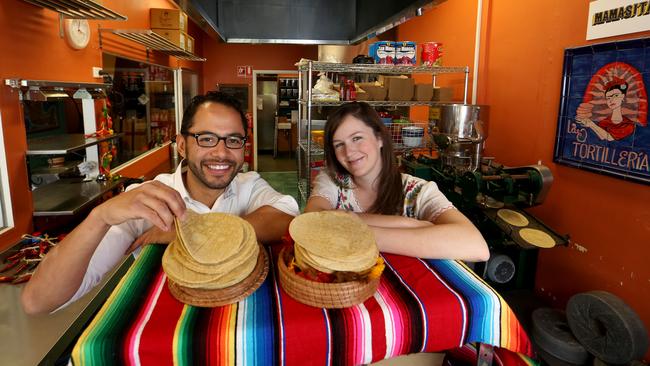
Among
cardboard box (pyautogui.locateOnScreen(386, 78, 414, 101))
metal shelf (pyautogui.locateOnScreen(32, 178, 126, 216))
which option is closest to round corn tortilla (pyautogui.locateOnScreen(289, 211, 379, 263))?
metal shelf (pyautogui.locateOnScreen(32, 178, 126, 216))

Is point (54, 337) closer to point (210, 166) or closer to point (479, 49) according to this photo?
point (210, 166)

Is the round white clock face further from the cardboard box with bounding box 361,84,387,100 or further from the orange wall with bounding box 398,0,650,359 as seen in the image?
the orange wall with bounding box 398,0,650,359

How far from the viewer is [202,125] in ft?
4.56

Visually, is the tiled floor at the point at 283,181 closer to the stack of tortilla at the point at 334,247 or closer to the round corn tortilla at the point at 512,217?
the round corn tortilla at the point at 512,217

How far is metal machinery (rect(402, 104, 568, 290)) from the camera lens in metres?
2.26

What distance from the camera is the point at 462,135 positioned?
9.68 ft

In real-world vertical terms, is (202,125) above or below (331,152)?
above

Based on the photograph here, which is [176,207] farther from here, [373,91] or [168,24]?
[168,24]

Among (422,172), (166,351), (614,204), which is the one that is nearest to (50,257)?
(166,351)

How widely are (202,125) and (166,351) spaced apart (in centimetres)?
87

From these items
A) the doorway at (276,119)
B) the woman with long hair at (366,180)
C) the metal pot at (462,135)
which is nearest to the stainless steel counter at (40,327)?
the woman with long hair at (366,180)

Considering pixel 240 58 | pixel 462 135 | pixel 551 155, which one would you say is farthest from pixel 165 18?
pixel 551 155

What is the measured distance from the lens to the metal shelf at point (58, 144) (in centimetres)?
228

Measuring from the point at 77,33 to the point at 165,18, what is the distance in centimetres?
191
